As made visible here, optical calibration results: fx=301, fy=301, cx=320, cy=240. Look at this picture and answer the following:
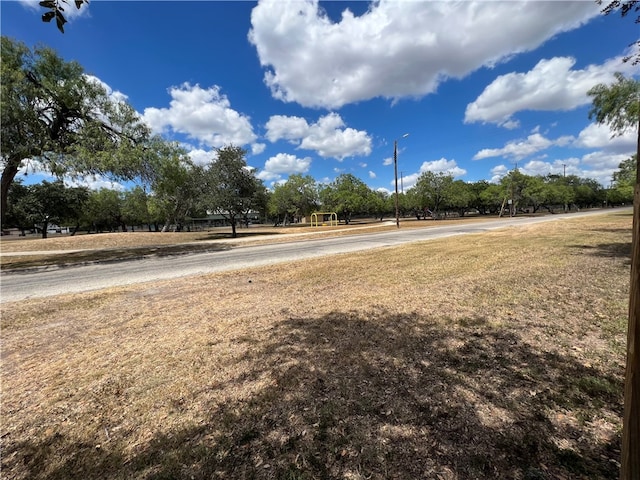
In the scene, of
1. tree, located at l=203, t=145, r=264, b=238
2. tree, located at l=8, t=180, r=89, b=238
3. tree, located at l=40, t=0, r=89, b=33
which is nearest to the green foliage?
tree, located at l=40, t=0, r=89, b=33

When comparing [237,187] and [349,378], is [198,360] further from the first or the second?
[237,187]

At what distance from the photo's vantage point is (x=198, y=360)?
3.70m

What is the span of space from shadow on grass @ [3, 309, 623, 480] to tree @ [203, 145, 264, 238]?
29.4 meters

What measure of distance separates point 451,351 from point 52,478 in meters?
3.78

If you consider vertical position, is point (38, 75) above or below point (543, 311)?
above

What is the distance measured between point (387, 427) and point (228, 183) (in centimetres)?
3195

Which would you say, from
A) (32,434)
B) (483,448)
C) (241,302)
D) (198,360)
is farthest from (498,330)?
(32,434)

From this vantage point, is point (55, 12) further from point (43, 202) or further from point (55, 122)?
point (43, 202)

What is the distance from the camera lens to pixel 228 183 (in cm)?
3177

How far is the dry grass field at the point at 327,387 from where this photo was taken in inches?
84.5

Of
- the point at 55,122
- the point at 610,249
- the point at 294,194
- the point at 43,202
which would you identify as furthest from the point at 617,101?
the point at 43,202

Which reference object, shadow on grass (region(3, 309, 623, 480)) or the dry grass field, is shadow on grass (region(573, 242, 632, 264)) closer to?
the dry grass field

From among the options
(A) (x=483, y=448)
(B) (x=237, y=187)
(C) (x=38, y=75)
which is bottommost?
(A) (x=483, y=448)

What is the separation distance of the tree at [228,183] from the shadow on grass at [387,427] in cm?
2939
